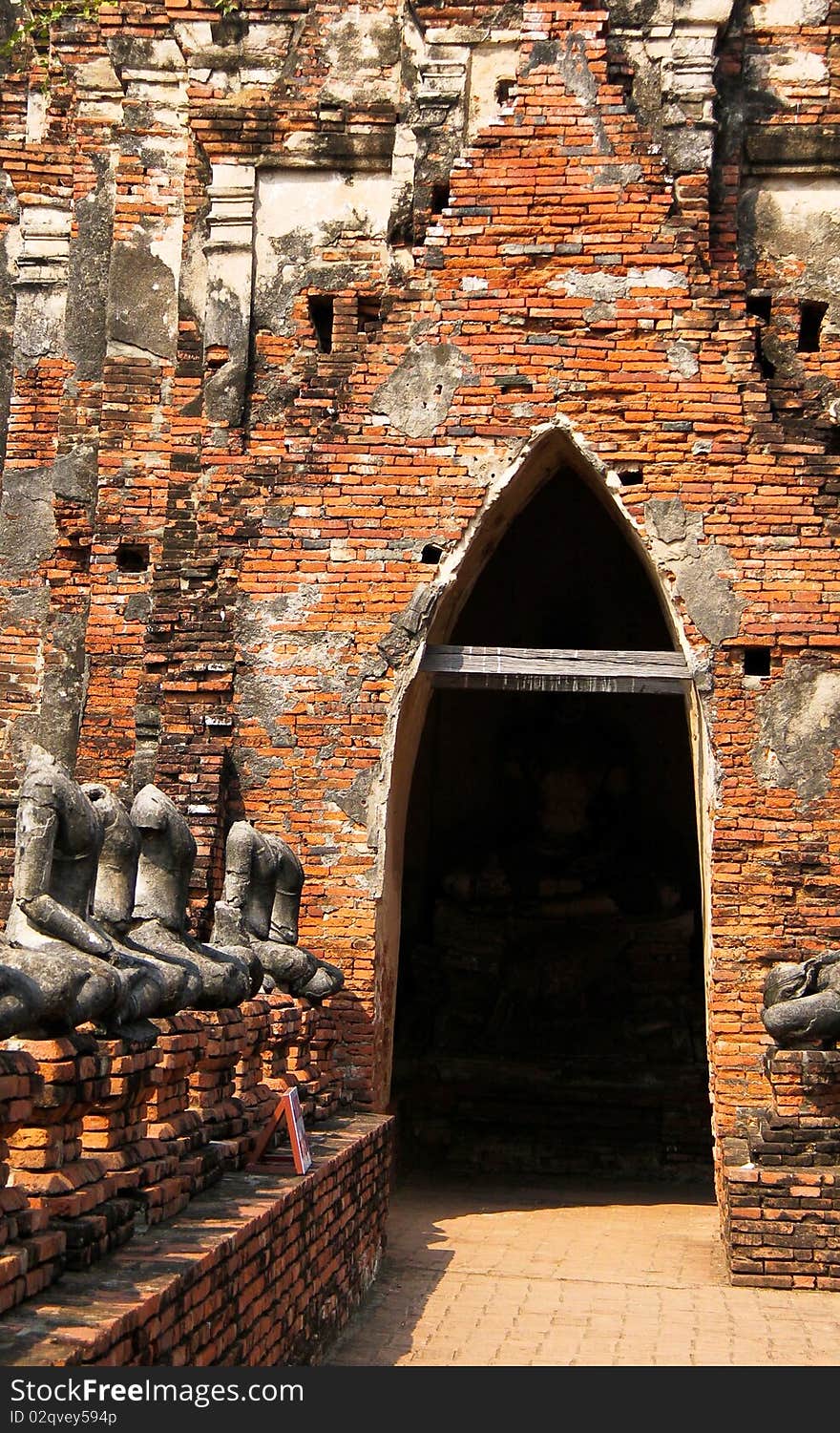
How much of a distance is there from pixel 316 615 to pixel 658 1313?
4162mm

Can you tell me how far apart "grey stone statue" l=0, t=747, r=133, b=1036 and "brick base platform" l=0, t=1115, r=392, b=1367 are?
2.19 ft

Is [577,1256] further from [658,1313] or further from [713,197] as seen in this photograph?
[713,197]

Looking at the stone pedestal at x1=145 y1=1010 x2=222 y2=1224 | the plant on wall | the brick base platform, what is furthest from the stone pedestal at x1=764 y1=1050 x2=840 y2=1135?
the plant on wall

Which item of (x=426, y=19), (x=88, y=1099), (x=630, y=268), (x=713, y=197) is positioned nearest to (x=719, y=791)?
(x=630, y=268)

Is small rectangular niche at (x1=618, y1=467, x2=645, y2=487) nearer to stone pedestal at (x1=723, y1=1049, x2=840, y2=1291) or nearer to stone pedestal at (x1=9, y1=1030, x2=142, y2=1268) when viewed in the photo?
stone pedestal at (x1=723, y1=1049, x2=840, y2=1291)

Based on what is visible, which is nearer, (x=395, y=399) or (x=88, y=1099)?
(x=88, y=1099)

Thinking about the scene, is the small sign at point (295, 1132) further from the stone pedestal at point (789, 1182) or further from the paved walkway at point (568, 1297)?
the stone pedestal at point (789, 1182)

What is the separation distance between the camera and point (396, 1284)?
8.70 meters

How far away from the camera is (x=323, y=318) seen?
37.4 ft

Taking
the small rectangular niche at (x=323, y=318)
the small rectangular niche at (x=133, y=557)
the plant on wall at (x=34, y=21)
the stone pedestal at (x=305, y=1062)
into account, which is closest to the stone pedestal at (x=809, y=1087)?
the stone pedestal at (x=305, y=1062)

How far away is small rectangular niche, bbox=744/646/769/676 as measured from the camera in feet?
33.0

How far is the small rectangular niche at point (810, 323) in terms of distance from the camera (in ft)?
36.2

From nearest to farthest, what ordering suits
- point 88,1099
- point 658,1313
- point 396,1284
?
point 88,1099 < point 658,1313 < point 396,1284

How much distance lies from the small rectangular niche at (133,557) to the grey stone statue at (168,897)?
4.72 metres
